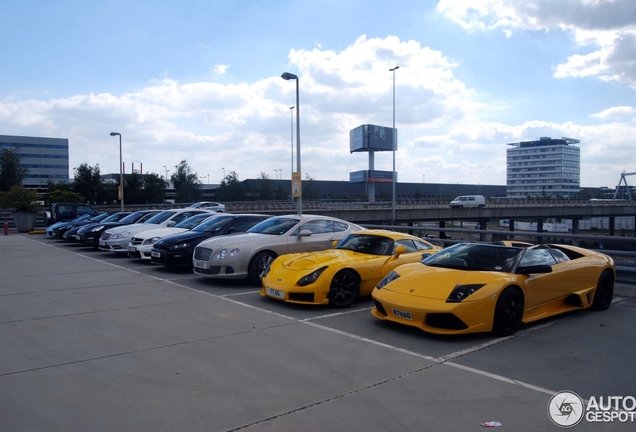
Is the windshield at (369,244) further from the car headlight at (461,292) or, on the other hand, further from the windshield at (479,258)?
the car headlight at (461,292)

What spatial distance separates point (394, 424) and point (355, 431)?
13.3 inches

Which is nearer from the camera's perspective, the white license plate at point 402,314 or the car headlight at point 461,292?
the car headlight at point 461,292

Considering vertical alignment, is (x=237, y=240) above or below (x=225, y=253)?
above

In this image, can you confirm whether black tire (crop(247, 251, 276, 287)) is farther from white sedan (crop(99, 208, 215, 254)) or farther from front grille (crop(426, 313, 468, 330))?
white sedan (crop(99, 208, 215, 254))

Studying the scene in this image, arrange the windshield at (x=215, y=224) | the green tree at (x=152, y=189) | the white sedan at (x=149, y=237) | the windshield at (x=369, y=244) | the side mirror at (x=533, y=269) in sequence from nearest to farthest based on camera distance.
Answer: the side mirror at (x=533, y=269) < the windshield at (x=369, y=244) < the windshield at (x=215, y=224) < the white sedan at (x=149, y=237) < the green tree at (x=152, y=189)

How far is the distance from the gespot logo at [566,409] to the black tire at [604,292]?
409 centimetres

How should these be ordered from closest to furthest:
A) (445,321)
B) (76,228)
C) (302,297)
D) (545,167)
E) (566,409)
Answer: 1. (566,409)
2. (445,321)
3. (302,297)
4. (76,228)
5. (545,167)

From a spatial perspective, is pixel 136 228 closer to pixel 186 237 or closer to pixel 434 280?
A: pixel 186 237

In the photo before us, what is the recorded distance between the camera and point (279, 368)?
5305mm

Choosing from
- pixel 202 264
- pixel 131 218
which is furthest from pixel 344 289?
pixel 131 218

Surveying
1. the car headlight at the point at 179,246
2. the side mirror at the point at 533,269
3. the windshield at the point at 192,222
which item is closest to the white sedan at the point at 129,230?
the windshield at the point at 192,222

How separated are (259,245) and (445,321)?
5.29 metres

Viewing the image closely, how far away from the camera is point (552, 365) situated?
5.51 metres

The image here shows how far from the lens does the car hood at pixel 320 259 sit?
28.2ft
